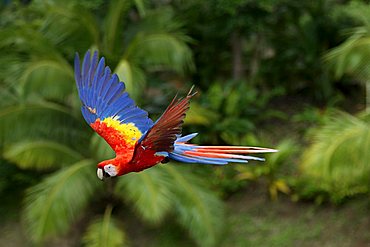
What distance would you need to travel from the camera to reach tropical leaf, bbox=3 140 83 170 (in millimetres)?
6543

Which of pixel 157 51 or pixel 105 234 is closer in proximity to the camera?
pixel 105 234

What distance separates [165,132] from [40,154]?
4.59 m

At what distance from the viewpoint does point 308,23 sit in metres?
8.65

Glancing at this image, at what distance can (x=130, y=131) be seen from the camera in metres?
2.84

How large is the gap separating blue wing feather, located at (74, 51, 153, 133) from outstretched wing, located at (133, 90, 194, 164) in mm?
387

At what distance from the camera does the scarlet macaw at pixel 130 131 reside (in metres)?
2.32

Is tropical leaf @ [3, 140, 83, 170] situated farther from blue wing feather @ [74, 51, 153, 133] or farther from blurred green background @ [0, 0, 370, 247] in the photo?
blue wing feather @ [74, 51, 153, 133]

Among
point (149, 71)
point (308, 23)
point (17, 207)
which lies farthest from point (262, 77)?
point (17, 207)

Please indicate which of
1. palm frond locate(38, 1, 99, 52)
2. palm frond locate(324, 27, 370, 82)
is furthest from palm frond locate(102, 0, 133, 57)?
palm frond locate(324, 27, 370, 82)

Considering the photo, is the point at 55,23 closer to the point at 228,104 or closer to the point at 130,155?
the point at 228,104

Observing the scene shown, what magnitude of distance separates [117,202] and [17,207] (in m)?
1.27

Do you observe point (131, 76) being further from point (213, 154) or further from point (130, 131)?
point (213, 154)

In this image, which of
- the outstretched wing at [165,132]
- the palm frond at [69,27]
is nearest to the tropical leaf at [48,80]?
the palm frond at [69,27]

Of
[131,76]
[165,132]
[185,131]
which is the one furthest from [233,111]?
[165,132]
